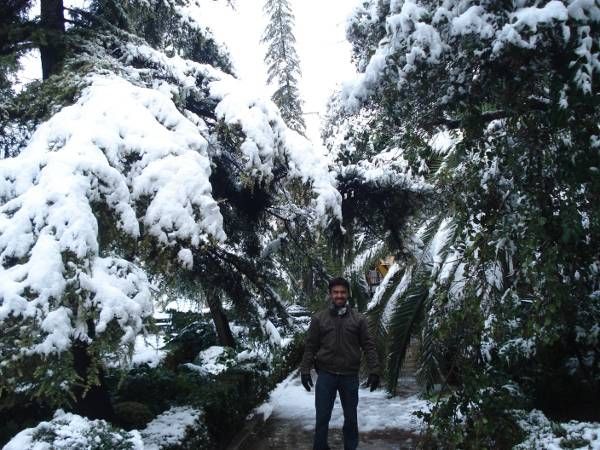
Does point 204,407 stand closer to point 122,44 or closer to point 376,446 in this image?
point 376,446

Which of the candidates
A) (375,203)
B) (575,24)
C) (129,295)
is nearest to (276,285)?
(375,203)

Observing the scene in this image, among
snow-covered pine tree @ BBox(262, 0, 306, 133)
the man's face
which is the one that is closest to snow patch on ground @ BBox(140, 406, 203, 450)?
the man's face

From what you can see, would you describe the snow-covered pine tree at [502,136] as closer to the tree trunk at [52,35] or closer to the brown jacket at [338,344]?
the brown jacket at [338,344]

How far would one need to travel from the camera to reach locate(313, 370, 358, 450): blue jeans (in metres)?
5.23

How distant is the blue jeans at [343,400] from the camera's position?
523cm

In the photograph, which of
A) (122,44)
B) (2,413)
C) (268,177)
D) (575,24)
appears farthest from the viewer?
(122,44)

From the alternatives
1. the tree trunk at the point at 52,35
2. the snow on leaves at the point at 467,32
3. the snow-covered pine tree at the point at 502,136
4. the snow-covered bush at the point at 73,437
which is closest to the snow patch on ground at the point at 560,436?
the snow-covered pine tree at the point at 502,136

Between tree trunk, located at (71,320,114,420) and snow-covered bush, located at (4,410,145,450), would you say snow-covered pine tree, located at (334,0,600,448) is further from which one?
tree trunk, located at (71,320,114,420)

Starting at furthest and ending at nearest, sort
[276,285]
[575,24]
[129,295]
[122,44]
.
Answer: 1. [276,285]
2. [122,44]
3. [129,295]
4. [575,24]

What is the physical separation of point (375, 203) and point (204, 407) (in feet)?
9.59

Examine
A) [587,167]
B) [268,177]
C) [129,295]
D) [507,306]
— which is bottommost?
[507,306]

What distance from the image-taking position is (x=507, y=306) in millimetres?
4109

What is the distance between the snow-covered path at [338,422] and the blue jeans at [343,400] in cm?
102

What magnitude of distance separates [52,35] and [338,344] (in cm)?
430
